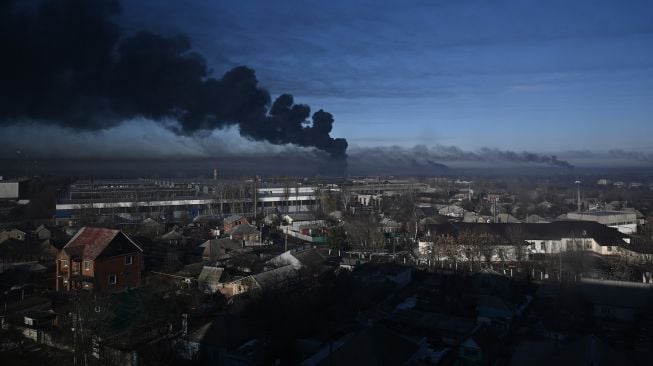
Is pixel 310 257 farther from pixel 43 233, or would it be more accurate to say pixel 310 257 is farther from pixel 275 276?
pixel 43 233

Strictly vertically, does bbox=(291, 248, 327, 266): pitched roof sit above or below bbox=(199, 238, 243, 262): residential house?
above

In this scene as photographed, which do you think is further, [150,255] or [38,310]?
[150,255]

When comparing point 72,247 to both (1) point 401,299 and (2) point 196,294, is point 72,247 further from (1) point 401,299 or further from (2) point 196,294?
(1) point 401,299

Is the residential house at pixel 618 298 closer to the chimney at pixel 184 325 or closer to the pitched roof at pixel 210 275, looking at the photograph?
the chimney at pixel 184 325

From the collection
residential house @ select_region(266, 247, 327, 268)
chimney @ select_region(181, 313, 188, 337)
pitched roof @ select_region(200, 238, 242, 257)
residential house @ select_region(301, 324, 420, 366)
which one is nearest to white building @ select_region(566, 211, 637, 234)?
residential house @ select_region(266, 247, 327, 268)

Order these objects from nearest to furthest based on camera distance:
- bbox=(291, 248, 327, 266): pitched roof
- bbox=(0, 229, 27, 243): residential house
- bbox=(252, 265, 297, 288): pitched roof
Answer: bbox=(252, 265, 297, 288): pitched roof → bbox=(291, 248, 327, 266): pitched roof → bbox=(0, 229, 27, 243): residential house

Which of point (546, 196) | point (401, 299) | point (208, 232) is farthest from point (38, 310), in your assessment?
point (546, 196)

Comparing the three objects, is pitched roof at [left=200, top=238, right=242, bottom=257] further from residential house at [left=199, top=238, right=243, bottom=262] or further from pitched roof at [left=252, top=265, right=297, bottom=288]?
pitched roof at [left=252, top=265, right=297, bottom=288]
